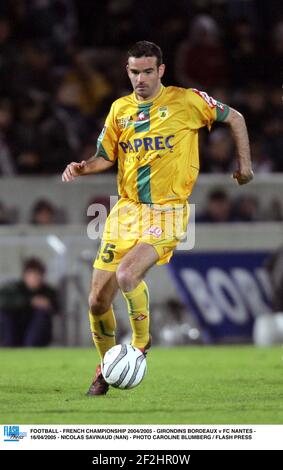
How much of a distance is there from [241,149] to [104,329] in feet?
4.97

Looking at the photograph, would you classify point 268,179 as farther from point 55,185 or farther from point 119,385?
point 119,385

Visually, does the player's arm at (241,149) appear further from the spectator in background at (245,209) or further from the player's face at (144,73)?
the spectator in background at (245,209)

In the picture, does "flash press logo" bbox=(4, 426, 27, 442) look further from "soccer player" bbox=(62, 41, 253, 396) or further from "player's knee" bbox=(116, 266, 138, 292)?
"soccer player" bbox=(62, 41, 253, 396)

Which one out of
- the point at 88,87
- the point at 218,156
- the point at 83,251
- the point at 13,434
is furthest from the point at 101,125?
the point at 13,434

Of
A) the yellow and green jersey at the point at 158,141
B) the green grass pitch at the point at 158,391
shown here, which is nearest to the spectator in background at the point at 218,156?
the green grass pitch at the point at 158,391

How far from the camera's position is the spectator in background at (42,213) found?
44.6 ft

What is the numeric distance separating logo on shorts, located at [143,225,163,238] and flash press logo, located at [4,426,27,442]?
1.98m

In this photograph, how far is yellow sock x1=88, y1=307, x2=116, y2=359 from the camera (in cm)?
801

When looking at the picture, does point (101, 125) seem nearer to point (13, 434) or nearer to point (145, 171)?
point (145, 171)

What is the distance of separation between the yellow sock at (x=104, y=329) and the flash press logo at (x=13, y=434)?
182 centimetres

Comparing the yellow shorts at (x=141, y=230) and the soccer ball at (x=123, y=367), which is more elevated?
the yellow shorts at (x=141, y=230)

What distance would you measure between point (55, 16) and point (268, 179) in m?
4.27

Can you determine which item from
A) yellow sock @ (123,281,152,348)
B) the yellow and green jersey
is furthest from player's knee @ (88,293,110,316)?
the yellow and green jersey

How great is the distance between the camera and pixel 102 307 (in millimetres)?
7934
